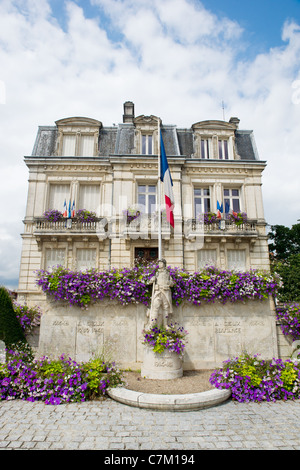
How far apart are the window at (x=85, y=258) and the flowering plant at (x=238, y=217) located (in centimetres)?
881

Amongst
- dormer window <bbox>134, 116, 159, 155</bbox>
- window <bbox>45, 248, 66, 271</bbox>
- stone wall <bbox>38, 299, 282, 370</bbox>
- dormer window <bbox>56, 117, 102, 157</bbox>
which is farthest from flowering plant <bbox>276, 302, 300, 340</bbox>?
dormer window <bbox>56, 117, 102, 157</bbox>

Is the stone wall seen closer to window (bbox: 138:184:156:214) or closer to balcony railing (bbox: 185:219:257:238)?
balcony railing (bbox: 185:219:257:238)

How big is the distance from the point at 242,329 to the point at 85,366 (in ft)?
16.1

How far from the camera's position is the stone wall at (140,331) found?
28.3ft

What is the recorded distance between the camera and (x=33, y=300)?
1653 cm

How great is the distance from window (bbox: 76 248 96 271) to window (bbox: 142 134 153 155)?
749cm

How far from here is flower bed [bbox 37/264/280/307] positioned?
340 inches

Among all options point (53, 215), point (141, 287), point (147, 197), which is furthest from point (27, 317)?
point (147, 197)

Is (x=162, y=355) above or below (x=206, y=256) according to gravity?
below

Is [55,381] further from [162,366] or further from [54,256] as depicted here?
[54,256]

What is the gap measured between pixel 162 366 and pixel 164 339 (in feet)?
2.24

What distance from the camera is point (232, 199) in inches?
760

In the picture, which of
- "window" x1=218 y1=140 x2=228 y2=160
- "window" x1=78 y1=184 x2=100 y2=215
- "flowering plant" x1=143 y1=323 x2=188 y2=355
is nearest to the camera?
"flowering plant" x1=143 y1=323 x2=188 y2=355
